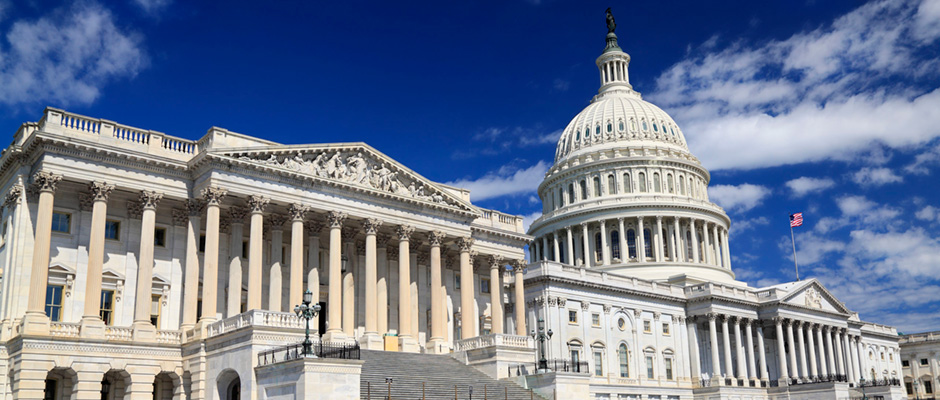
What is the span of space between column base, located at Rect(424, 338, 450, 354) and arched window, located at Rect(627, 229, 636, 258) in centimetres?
5085

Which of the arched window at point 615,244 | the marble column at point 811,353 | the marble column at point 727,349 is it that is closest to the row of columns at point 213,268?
the marble column at point 727,349

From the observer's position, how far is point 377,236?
56312 mm

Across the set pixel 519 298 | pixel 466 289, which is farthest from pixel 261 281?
pixel 519 298

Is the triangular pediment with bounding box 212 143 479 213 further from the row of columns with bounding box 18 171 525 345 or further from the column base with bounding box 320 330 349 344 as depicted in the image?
the column base with bounding box 320 330 349 344

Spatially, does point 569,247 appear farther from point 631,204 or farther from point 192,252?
point 192,252

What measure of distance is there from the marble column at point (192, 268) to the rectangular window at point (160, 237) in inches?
69.9

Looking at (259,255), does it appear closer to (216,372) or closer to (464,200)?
(216,372)

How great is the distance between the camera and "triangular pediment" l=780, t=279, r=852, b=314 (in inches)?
3607

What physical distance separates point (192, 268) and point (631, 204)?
64.9m

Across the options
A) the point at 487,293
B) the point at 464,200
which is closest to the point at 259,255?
the point at 464,200

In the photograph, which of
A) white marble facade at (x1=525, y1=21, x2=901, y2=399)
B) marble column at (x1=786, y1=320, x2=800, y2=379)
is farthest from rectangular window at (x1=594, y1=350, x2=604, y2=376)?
marble column at (x1=786, y1=320, x2=800, y2=379)

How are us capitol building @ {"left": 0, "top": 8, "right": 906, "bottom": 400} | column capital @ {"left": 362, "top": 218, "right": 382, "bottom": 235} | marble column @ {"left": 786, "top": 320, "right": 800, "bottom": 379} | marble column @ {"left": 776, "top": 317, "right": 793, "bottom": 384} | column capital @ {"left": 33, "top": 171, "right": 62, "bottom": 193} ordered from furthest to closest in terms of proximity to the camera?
marble column @ {"left": 786, "top": 320, "right": 800, "bottom": 379} < marble column @ {"left": 776, "top": 317, "right": 793, "bottom": 384} < column capital @ {"left": 362, "top": 218, "right": 382, "bottom": 235} < column capital @ {"left": 33, "top": 171, "right": 62, "bottom": 193} < us capitol building @ {"left": 0, "top": 8, "right": 906, "bottom": 400}

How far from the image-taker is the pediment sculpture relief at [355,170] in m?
50.4

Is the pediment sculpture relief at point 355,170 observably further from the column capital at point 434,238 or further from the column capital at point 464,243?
the column capital at point 464,243
